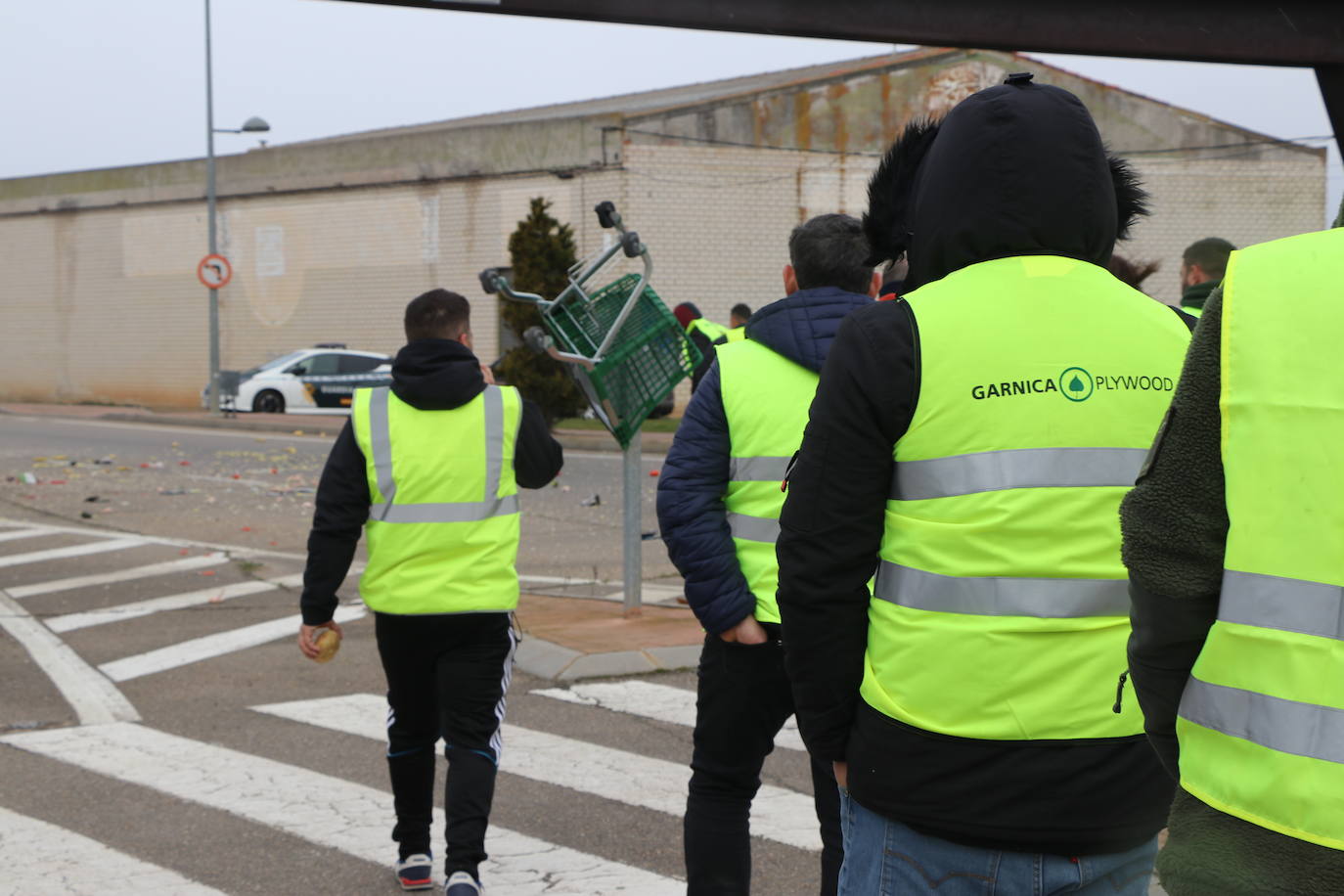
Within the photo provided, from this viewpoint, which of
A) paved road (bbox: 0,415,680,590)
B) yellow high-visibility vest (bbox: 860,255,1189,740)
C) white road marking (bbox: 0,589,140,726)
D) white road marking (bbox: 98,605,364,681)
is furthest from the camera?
paved road (bbox: 0,415,680,590)

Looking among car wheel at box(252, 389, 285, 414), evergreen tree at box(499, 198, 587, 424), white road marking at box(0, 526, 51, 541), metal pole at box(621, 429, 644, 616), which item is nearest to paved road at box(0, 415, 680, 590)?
white road marking at box(0, 526, 51, 541)

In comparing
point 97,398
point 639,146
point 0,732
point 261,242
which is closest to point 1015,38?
point 0,732

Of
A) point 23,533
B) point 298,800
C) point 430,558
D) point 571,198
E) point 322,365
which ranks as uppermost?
point 571,198

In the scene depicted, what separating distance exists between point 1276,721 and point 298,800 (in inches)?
183

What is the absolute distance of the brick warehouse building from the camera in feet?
94.2

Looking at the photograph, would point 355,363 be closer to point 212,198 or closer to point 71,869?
point 212,198

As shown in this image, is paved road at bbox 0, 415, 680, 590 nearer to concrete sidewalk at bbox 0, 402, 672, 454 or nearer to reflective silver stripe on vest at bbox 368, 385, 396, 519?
concrete sidewalk at bbox 0, 402, 672, 454

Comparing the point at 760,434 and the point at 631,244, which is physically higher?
the point at 631,244

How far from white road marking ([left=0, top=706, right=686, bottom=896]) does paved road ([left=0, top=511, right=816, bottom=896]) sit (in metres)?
0.01

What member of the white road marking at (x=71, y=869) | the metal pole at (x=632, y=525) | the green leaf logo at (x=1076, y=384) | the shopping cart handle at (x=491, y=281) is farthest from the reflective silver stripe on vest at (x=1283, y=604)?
the metal pole at (x=632, y=525)

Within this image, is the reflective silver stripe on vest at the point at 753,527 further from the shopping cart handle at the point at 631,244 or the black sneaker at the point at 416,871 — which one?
the shopping cart handle at the point at 631,244

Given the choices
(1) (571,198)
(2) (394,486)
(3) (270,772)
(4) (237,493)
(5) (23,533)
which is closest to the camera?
(2) (394,486)

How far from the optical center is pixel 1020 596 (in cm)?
221

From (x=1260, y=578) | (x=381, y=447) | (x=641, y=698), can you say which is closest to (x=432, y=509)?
(x=381, y=447)
